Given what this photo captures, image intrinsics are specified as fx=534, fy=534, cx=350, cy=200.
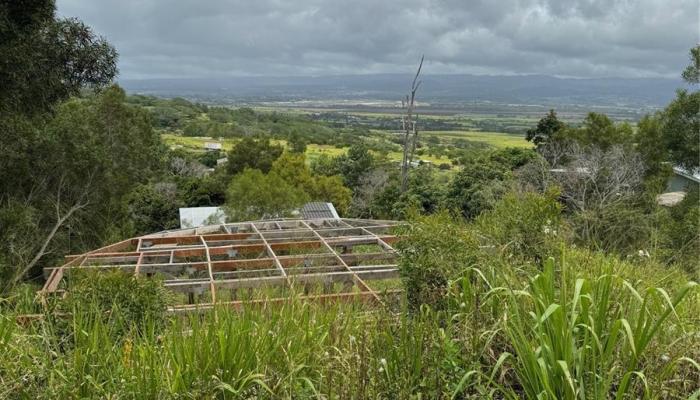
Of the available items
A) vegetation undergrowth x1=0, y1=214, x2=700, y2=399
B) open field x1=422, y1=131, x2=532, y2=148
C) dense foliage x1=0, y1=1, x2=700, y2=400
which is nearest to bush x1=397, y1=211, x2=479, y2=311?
dense foliage x1=0, y1=1, x2=700, y2=400

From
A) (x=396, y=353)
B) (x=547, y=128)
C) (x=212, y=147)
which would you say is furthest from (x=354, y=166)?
(x=396, y=353)

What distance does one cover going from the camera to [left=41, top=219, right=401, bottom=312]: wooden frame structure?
6695mm

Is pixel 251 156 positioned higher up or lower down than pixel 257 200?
higher up

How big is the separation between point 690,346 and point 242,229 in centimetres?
1045

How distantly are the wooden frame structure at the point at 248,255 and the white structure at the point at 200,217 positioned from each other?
8.38 meters

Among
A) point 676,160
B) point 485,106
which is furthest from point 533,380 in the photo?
point 485,106

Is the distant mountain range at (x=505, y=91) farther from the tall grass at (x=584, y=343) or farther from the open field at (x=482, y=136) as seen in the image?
the tall grass at (x=584, y=343)

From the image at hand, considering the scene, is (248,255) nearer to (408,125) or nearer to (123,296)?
(123,296)

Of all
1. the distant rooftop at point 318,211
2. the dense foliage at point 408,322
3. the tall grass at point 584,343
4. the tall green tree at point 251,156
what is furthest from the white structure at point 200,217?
the tall grass at point 584,343

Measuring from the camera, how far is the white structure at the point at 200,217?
20.2 metres

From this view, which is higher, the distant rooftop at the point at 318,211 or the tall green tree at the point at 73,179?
the tall green tree at the point at 73,179

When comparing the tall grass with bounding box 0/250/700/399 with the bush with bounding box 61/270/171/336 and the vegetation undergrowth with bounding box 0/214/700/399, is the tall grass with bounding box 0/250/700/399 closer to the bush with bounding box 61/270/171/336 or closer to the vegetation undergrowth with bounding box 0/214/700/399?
the vegetation undergrowth with bounding box 0/214/700/399

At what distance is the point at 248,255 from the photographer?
938 centimetres

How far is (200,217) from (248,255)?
1318cm
